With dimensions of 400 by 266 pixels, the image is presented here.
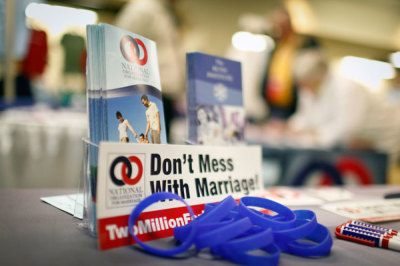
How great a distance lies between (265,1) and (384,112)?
10.1 feet

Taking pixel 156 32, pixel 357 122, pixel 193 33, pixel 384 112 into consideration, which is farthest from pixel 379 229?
pixel 193 33

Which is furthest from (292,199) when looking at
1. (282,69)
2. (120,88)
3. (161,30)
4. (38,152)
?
(282,69)

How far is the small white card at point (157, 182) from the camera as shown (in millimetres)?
473

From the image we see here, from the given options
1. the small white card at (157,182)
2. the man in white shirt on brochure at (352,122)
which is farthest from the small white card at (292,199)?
the man in white shirt on brochure at (352,122)

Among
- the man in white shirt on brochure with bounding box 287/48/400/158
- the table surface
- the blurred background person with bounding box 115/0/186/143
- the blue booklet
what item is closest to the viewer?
the table surface

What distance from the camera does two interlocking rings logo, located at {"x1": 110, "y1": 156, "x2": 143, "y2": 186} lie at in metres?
0.49

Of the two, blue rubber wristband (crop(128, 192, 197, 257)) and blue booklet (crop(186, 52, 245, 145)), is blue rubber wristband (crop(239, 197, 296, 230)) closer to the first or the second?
blue rubber wristband (crop(128, 192, 197, 257))

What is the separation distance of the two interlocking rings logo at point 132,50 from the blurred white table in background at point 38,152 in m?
1.09

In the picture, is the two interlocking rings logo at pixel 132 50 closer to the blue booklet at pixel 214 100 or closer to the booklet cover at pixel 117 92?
the booklet cover at pixel 117 92

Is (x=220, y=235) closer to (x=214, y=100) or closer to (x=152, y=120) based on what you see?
(x=152, y=120)

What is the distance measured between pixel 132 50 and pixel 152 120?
139mm

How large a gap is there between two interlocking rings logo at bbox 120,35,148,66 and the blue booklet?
203 millimetres

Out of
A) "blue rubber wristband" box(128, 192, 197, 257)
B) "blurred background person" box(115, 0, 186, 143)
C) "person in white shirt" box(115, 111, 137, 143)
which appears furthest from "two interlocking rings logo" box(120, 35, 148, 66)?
"blurred background person" box(115, 0, 186, 143)

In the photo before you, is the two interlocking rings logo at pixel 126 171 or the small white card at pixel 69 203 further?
the small white card at pixel 69 203
